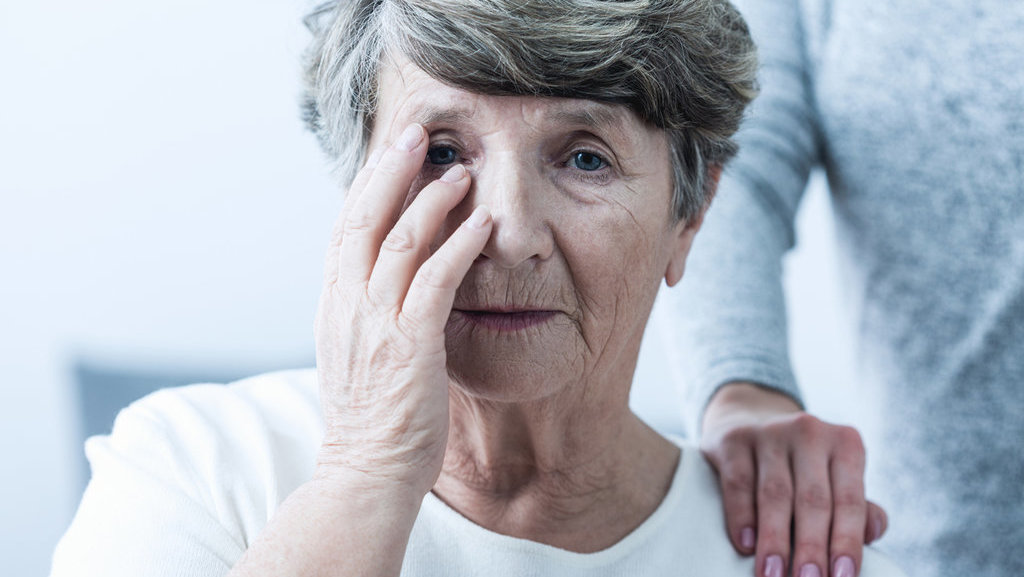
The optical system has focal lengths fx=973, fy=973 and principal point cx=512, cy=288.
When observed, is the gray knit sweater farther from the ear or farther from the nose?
the nose

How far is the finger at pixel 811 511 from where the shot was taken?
1435 millimetres

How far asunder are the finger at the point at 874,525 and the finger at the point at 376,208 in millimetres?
881

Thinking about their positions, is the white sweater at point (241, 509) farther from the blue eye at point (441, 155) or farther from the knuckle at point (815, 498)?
the blue eye at point (441, 155)

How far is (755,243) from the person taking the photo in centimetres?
186

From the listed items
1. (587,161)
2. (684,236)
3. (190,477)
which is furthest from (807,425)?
(190,477)

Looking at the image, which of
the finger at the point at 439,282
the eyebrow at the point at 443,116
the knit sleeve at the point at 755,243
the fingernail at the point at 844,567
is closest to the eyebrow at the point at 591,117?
the eyebrow at the point at 443,116

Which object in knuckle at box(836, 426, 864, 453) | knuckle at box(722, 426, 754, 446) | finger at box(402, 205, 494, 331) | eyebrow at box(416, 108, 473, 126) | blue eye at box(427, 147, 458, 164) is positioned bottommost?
knuckle at box(722, 426, 754, 446)

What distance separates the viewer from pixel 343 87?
135 centimetres

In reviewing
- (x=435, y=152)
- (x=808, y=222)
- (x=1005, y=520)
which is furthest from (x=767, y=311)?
(x=808, y=222)

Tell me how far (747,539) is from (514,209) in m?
0.66

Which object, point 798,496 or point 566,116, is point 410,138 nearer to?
point 566,116

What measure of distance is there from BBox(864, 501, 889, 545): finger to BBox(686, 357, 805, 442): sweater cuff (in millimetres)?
262

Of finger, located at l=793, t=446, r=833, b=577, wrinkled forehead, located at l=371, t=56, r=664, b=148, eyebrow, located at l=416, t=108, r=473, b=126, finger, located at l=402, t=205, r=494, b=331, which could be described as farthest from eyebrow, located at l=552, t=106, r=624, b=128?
finger, located at l=793, t=446, r=833, b=577

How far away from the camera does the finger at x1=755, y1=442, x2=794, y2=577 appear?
144 centimetres
